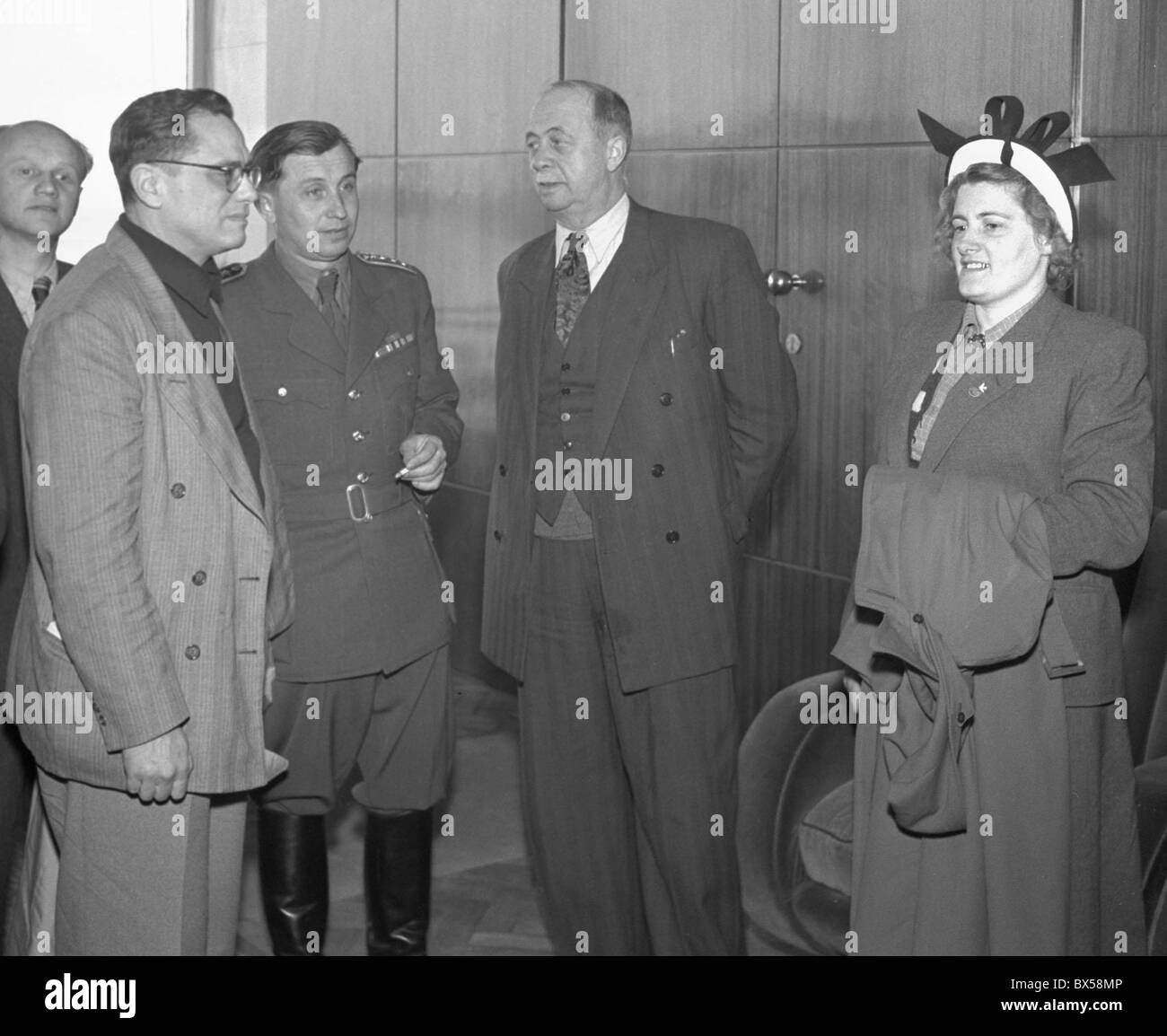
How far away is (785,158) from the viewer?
4.16 meters

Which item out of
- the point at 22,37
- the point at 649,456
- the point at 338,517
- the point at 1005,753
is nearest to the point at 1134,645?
the point at 1005,753

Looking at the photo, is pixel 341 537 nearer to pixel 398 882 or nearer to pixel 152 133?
pixel 398 882

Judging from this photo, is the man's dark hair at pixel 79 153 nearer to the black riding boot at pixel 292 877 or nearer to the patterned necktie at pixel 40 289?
the patterned necktie at pixel 40 289

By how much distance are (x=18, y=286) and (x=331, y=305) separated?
739 millimetres

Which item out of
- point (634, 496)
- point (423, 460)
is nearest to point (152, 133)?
point (423, 460)

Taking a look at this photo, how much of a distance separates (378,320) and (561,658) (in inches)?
30.7

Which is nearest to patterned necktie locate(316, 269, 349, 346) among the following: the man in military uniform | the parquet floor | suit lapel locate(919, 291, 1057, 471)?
the man in military uniform

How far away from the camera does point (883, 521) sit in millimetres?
2559

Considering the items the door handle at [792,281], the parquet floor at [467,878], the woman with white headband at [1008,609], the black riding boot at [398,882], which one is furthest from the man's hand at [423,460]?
the door handle at [792,281]

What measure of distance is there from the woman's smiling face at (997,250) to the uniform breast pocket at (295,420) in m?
1.26

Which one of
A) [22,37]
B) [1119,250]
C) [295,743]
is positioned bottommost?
[295,743]

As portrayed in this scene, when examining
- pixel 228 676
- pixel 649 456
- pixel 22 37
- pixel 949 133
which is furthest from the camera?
pixel 22 37

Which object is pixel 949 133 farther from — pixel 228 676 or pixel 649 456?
pixel 228 676

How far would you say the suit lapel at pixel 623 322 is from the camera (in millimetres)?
3105
